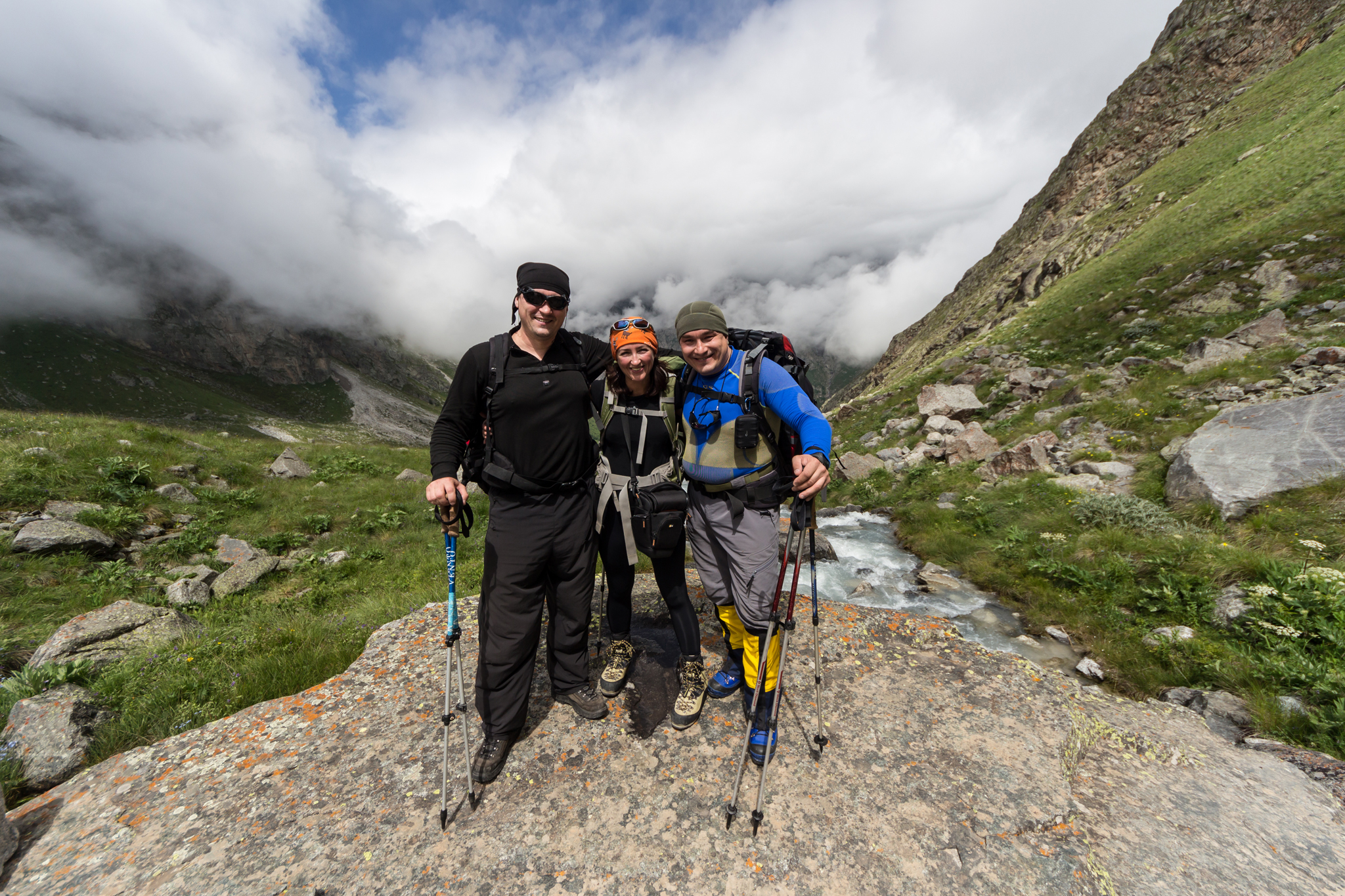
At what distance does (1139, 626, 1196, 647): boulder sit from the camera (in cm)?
576

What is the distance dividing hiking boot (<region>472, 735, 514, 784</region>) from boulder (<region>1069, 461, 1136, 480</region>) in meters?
13.1

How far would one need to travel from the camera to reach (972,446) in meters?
14.9

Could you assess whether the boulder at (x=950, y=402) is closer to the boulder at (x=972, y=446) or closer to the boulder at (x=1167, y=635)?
the boulder at (x=972, y=446)

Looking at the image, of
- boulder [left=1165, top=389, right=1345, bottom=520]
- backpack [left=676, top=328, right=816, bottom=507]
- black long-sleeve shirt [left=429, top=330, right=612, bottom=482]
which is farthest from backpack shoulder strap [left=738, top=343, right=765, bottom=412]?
boulder [left=1165, top=389, right=1345, bottom=520]

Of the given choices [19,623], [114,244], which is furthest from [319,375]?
[19,623]

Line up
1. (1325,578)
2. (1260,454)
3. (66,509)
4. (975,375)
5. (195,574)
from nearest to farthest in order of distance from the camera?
1. (1325,578)
2. (1260,454)
3. (195,574)
4. (66,509)
5. (975,375)

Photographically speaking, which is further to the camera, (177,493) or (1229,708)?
(177,493)

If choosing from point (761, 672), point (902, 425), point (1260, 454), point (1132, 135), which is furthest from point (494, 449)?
point (1132, 135)

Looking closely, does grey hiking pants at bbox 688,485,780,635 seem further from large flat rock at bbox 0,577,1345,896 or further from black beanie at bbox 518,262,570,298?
black beanie at bbox 518,262,570,298

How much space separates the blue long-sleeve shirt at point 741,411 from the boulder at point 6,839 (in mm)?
5360

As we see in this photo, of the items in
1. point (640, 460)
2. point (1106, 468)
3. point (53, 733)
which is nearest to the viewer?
point (53, 733)

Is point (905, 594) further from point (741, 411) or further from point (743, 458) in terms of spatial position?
point (741, 411)

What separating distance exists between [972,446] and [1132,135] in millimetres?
75976

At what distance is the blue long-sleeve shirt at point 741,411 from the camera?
415 cm
